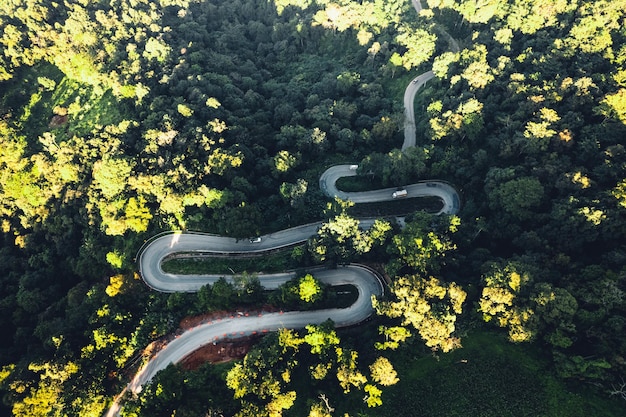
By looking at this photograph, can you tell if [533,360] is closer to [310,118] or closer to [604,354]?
[604,354]

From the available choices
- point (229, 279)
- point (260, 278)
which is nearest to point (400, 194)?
point (260, 278)

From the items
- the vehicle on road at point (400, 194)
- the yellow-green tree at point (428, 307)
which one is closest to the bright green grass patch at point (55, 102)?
the vehicle on road at point (400, 194)

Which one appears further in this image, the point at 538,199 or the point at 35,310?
the point at 35,310

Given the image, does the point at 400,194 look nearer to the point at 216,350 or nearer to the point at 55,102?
the point at 216,350

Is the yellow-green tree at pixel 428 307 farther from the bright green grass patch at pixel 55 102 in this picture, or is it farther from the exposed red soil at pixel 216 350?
the bright green grass patch at pixel 55 102

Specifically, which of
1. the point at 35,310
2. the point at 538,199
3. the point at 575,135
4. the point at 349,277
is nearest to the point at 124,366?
the point at 35,310
